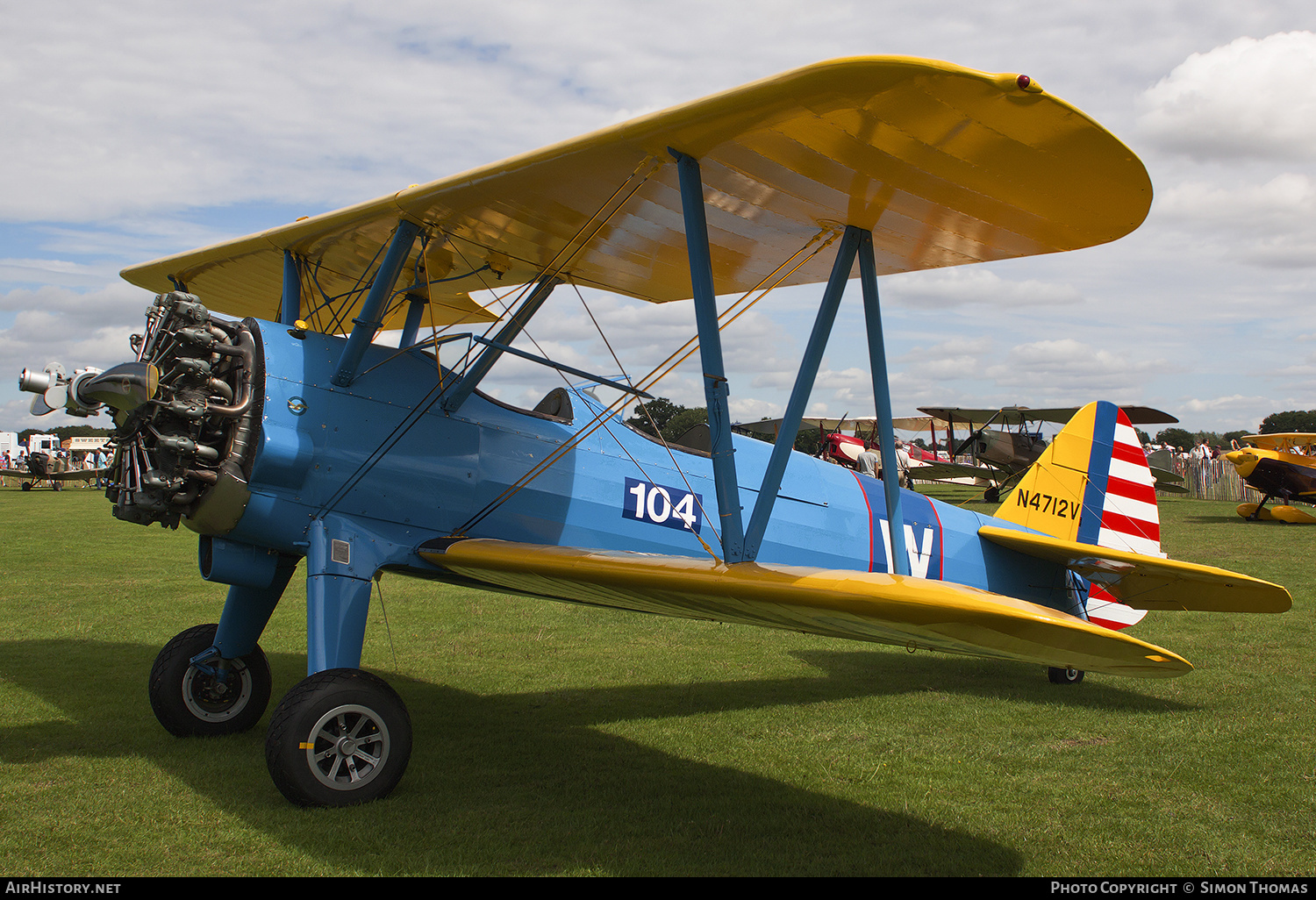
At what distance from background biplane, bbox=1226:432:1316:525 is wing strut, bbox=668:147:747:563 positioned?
23.6 meters

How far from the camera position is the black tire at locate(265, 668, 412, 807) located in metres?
3.74

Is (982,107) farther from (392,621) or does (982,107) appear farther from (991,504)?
(991,504)

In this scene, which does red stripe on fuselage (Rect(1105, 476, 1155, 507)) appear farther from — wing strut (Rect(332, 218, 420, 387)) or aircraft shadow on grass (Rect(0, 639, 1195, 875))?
wing strut (Rect(332, 218, 420, 387))

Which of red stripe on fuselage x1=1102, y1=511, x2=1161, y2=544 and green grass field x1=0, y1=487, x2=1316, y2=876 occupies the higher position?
red stripe on fuselage x1=1102, y1=511, x2=1161, y2=544

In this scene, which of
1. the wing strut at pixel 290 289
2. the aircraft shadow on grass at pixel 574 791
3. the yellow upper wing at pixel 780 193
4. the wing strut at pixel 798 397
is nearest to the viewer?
the yellow upper wing at pixel 780 193

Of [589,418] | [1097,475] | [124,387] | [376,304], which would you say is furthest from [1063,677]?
[124,387]

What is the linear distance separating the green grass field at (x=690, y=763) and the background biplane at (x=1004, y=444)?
64.7 feet

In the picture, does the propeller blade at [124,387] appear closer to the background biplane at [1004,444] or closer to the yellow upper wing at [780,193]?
the yellow upper wing at [780,193]

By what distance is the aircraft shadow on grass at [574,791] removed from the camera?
3.45 m

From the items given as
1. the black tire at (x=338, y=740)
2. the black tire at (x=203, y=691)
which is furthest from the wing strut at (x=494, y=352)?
the black tire at (x=203, y=691)

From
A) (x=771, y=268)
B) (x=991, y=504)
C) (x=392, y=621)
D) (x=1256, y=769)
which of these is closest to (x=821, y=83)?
(x=771, y=268)

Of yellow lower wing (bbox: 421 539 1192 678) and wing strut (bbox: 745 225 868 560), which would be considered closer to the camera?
yellow lower wing (bbox: 421 539 1192 678)

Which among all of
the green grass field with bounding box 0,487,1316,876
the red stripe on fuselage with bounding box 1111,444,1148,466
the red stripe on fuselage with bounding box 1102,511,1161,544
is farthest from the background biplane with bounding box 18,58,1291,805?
the red stripe on fuselage with bounding box 1111,444,1148,466

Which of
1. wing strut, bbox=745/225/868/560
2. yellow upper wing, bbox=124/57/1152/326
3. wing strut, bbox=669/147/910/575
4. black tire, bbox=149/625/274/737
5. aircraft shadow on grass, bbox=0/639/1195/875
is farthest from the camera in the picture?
black tire, bbox=149/625/274/737
